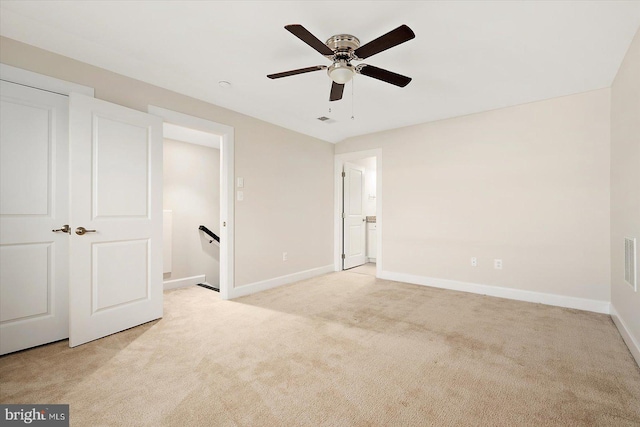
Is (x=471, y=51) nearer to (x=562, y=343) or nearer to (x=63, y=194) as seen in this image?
(x=562, y=343)

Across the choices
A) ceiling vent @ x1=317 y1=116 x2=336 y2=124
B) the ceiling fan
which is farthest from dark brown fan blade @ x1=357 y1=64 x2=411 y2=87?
ceiling vent @ x1=317 y1=116 x2=336 y2=124

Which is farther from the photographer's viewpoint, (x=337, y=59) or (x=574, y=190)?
(x=574, y=190)

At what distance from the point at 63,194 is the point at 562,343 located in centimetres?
435

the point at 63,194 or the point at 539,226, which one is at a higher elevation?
the point at 63,194

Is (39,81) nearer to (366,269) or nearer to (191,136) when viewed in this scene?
(191,136)

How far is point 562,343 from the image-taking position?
2283mm

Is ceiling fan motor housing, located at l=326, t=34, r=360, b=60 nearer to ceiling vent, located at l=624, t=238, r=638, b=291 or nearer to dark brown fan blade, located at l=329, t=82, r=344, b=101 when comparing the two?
dark brown fan blade, located at l=329, t=82, r=344, b=101

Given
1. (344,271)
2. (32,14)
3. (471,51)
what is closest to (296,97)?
(471,51)

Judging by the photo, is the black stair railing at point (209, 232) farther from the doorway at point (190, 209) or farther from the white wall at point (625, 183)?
the white wall at point (625, 183)

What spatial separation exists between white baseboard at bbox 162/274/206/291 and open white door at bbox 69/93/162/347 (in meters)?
1.36

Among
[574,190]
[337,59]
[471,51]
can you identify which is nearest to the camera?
[337,59]

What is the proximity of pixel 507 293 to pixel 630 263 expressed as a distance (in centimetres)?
145

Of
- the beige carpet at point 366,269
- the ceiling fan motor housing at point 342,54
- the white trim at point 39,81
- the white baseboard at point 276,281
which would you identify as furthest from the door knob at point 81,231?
the beige carpet at point 366,269

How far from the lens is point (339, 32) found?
209 cm
